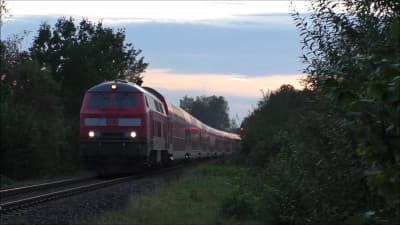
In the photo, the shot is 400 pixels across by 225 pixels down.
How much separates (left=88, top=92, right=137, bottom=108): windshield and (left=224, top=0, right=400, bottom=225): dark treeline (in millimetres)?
13548

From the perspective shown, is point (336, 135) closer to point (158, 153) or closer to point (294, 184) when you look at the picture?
point (294, 184)

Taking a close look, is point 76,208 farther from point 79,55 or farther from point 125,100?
point 79,55

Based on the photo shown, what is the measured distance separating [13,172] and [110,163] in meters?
6.20

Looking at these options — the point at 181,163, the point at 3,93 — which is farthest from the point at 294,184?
the point at 181,163

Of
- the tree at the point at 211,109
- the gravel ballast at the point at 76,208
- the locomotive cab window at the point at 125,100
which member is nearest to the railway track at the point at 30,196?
the gravel ballast at the point at 76,208

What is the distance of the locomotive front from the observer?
25.8m

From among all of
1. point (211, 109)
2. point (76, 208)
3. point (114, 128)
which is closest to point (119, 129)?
point (114, 128)

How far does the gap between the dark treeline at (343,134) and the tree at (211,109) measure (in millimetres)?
163094

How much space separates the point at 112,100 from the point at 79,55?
128ft

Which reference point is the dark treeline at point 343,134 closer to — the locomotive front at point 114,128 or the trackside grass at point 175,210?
the trackside grass at point 175,210

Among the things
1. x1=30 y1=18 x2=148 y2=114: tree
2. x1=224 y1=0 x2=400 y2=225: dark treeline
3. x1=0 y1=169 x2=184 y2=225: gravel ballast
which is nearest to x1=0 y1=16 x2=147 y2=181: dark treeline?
x1=30 y1=18 x2=148 y2=114: tree

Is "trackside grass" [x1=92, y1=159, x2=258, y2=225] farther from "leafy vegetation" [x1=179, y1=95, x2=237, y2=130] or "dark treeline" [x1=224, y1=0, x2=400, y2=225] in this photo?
"leafy vegetation" [x1=179, y1=95, x2=237, y2=130]

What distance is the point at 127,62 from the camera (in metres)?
71.8

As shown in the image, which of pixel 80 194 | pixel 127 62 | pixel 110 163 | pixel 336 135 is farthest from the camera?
pixel 127 62
